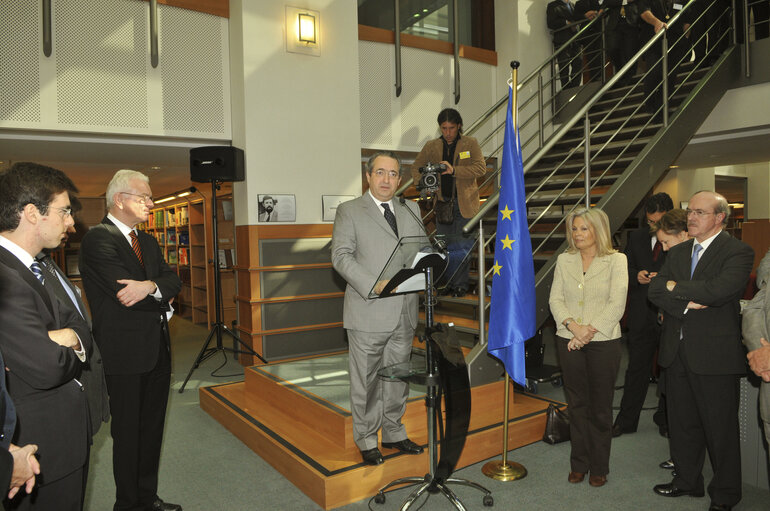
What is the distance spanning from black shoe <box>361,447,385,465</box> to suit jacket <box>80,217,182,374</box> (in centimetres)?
126

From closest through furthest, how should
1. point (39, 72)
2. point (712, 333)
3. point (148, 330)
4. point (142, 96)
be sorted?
point (148, 330) → point (712, 333) → point (39, 72) → point (142, 96)

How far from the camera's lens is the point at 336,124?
6.23 meters

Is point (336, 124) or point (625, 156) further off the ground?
point (336, 124)

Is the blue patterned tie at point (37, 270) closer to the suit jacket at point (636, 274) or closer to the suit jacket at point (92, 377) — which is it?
the suit jacket at point (92, 377)

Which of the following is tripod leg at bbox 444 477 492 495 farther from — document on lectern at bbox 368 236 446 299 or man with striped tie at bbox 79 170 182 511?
man with striped tie at bbox 79 170 182 511

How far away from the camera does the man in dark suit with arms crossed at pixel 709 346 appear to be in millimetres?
2695

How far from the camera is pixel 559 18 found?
302 inches

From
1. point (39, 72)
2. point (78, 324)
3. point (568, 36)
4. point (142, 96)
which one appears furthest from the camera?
point (568, 36)

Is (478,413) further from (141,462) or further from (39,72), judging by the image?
(39,72)

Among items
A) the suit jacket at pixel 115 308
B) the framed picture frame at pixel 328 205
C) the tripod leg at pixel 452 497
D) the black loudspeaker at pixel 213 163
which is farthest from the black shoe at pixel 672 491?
the black loudspeaker at pixel 213 163

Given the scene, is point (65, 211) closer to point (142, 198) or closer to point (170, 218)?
point (142, 198)

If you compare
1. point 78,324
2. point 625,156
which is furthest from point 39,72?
point 625,156

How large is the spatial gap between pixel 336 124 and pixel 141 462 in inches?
173

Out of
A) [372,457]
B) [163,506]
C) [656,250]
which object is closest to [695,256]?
[656,250]
